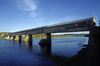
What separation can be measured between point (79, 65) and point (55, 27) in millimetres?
28116

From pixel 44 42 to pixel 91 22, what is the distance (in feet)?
86.5

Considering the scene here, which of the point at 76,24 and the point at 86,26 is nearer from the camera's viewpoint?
the point at 86,26

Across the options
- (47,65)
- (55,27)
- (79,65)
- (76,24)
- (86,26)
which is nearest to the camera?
(79,65)

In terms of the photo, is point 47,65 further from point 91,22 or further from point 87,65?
point 91,22

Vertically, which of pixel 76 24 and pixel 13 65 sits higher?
pixel 76 24

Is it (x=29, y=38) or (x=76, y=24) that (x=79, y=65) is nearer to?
(x=76, y=24)

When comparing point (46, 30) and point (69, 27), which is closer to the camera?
point (69, 27)

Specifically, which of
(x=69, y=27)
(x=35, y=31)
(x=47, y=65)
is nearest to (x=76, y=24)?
(x=69, y=27)

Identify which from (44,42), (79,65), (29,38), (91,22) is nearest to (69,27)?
(91,22)

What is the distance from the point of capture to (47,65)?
13.0 meters

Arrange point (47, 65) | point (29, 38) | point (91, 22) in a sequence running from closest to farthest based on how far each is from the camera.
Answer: point (47, 65) → point (91, 22) → point (29, 38)

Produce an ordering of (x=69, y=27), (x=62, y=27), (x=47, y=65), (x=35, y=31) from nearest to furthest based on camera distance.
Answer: (x=47, y=65)
(x=69, y=27)
(x=62, y=27)
(x=35, y=31)

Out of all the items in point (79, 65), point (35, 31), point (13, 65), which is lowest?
point (13, 65)

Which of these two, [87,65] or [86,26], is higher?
[86,26]
